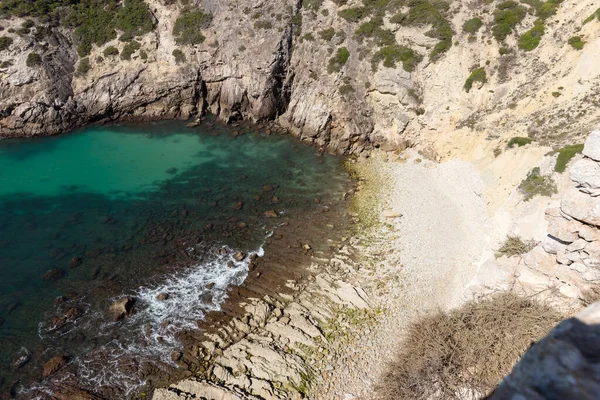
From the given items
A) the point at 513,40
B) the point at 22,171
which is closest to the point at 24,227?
the point at 22,171

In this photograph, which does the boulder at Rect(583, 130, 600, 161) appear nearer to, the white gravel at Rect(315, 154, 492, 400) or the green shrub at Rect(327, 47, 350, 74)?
the white gravel at Rect(315, 154, 492, 400)

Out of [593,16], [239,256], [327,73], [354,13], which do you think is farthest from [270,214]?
[593,16]

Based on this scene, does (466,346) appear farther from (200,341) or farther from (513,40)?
(513,40)

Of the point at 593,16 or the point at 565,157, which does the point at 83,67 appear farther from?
the point at 593,16

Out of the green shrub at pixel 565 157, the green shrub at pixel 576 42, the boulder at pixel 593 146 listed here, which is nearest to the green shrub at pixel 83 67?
the green shrub at pixel 565 157

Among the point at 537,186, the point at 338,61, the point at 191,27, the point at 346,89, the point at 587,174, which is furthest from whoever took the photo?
the point at 191,27

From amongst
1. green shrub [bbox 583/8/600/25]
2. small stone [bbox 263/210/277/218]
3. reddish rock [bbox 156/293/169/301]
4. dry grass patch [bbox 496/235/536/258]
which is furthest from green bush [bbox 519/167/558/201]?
reddish rock [bbox 156/293/169/301]
